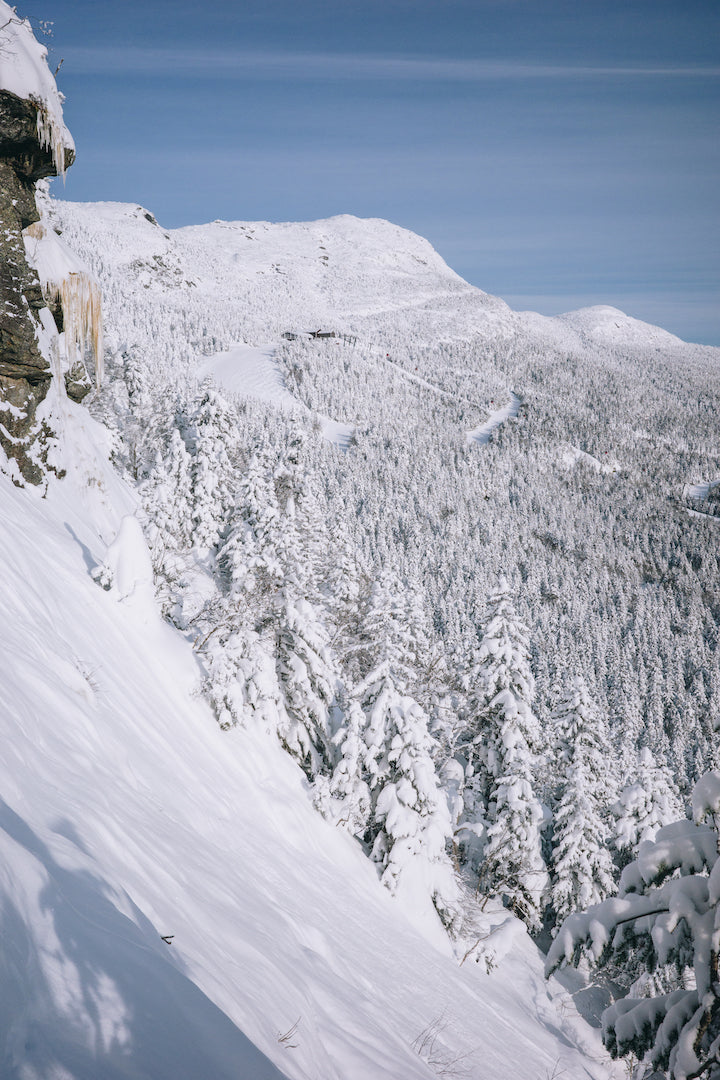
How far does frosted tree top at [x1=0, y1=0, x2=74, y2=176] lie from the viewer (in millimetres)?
12406

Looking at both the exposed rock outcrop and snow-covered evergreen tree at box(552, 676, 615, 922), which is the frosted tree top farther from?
snow-covered evergreen tree at box(552, 676, 615, 922)

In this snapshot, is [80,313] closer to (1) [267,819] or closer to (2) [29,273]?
(2) [29,273]

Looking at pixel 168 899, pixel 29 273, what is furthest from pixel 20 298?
pixel 168 899

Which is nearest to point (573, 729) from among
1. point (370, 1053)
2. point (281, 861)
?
point (281, 861)

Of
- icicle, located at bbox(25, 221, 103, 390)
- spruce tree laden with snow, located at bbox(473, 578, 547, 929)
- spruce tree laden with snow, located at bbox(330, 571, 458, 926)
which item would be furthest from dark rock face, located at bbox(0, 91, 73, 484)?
spruce tree laden with snow, located at bbox(473, 578, 547, 929)

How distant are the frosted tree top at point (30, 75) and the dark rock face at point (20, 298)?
23 cm

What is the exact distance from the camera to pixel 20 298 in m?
14.5

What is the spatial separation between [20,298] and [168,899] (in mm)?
15311

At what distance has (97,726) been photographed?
7438mm

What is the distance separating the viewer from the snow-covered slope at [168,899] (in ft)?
9.81

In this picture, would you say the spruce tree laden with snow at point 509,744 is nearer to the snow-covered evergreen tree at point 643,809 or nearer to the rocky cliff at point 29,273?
the snow-covered evergreen tree at point 643,809

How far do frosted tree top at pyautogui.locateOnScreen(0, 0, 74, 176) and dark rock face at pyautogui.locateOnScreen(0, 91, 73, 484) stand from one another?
23cm

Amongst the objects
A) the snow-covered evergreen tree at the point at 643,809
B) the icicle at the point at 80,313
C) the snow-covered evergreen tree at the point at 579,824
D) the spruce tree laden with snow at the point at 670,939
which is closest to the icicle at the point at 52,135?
the icicle at the point at 80,313

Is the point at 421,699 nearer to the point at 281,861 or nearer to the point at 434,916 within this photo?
the point at 434,916
